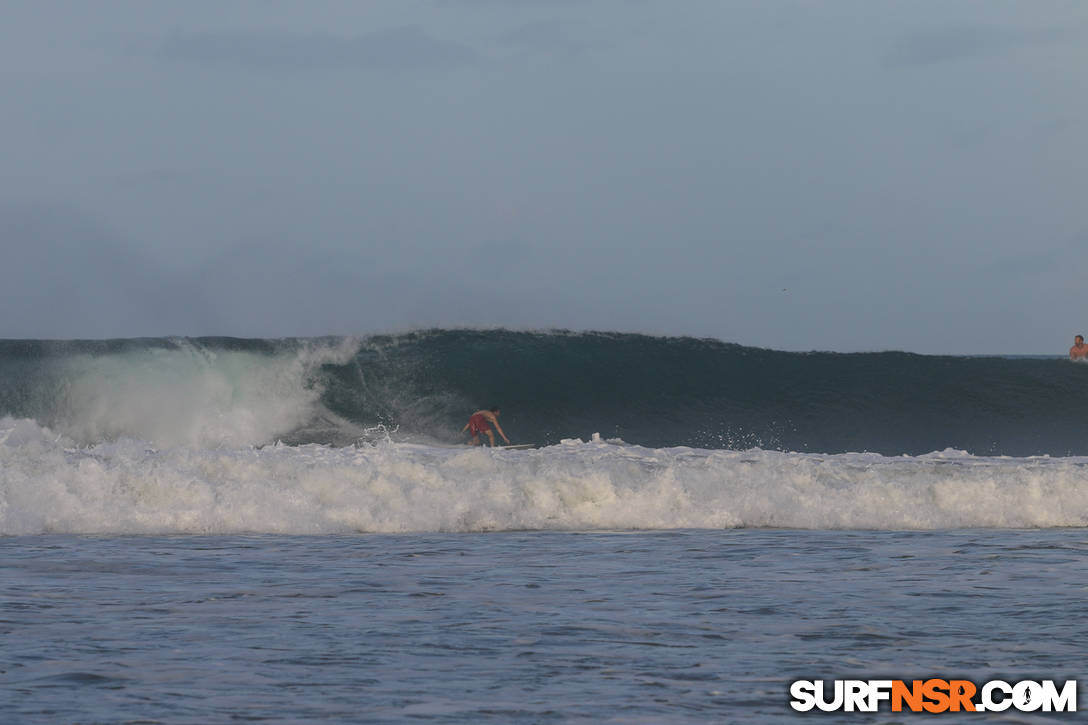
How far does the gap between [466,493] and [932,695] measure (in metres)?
7.59

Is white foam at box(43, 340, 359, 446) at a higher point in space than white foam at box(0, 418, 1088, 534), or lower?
higher

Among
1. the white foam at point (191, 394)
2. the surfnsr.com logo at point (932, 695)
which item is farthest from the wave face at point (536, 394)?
the surfnsr.com logo at point (932, 695)

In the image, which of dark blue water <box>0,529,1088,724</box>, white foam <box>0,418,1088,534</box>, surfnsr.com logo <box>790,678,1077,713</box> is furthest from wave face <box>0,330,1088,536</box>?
surfnsr.com logo <box>790,678,1077,713</box>

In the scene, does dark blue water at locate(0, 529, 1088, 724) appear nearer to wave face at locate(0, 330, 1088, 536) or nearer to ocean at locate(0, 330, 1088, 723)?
ocean at locate(0, 330, 1088, 723)

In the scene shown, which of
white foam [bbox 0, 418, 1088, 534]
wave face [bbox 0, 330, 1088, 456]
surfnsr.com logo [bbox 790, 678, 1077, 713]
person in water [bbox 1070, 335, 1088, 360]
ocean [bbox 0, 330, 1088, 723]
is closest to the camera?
surfnsr.com logo [bbox 790, 678, 1077, 713]

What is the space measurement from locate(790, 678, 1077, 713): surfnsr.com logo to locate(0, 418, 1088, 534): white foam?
6.74 m

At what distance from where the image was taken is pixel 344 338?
23.8 m

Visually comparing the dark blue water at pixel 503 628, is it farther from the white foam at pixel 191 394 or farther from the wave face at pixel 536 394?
the wave face at pixel 536 394

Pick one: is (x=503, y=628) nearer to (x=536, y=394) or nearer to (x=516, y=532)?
(x=516, y=532)

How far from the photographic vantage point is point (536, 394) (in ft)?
77.2

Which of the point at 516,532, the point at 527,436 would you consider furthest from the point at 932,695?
the point at 527,436

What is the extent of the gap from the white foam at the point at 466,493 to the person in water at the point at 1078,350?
546 inches

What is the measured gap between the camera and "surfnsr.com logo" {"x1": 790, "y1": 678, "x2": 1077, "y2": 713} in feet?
15.9

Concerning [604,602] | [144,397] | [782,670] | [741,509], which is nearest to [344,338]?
[144,397]
